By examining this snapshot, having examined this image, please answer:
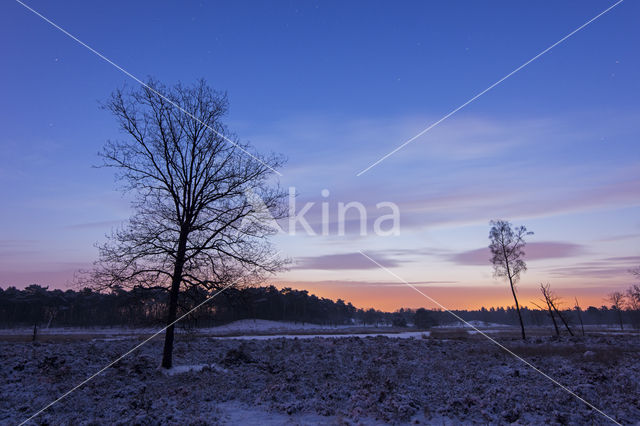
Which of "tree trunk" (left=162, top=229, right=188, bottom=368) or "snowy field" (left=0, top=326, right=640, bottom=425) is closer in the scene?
"snowy field" (left=0, top=326, right=640, bottom=425)

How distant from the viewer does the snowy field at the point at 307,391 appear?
29.3 feet

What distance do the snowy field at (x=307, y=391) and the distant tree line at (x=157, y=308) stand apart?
2.37 metres

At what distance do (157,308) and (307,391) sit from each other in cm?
769

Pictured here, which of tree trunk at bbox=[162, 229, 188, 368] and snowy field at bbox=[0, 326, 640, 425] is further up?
tree trunk at bbox=[162, 229, 188, 368]

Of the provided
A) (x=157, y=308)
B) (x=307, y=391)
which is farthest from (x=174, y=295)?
(x=307, y=391)

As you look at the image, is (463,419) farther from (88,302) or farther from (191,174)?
(88,302)

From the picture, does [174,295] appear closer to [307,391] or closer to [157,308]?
[157,308]

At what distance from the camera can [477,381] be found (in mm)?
12922

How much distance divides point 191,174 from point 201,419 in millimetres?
10208

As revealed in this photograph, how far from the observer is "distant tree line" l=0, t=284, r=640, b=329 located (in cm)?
1462

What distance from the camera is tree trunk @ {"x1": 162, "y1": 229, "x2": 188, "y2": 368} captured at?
14.0 metres

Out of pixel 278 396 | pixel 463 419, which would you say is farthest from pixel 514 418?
pixel 278 396

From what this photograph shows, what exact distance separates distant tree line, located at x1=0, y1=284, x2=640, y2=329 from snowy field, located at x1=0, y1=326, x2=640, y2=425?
7.78ft

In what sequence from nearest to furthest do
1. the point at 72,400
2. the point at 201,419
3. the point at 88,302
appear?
the point at 201,419
the point at 72,400
the point at 88,302
